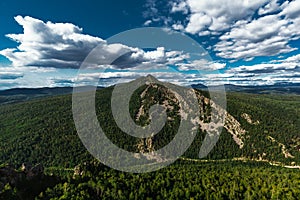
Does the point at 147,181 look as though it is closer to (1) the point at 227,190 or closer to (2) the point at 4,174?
(1) the point at 227,190

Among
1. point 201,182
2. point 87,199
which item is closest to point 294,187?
point 201,182

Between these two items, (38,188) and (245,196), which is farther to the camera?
(245,196)

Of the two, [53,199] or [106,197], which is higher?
[53,199]

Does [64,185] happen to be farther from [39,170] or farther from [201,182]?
[201,182]

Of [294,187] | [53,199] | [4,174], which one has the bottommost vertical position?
[294,187]

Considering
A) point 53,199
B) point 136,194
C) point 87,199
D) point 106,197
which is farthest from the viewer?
point 136,194

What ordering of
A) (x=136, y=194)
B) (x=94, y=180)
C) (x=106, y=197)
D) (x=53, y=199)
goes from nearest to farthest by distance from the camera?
(x=53, y=199), (x=106, y=197), (x=136, y=194), (x=94, y=180)

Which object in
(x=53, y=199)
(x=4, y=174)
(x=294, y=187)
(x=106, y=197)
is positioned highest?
(x=4, y=174)

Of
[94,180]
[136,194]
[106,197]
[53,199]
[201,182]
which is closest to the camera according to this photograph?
[53,199]

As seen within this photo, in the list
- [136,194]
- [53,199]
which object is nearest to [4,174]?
[53,199]
